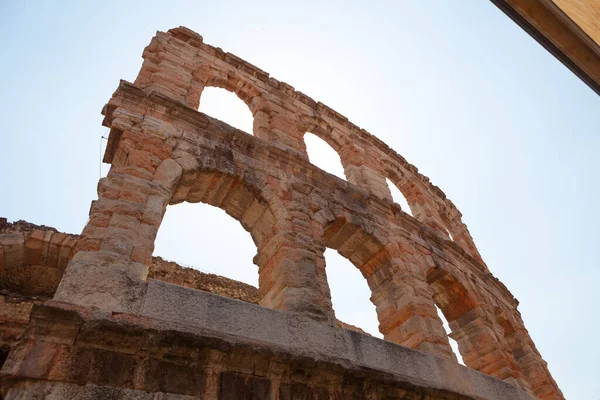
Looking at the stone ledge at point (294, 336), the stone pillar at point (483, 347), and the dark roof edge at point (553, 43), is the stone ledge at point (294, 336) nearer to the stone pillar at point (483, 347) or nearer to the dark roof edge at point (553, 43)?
the stone pillar at point (483, 347)

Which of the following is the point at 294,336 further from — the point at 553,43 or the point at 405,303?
the point at 553,43

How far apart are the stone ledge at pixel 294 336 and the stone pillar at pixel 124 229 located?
289 millimetres

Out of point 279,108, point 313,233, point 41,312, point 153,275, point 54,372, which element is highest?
point 279,108

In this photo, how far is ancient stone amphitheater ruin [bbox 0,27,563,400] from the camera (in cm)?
313

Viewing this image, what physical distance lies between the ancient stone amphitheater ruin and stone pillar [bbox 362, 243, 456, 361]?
0.02 m

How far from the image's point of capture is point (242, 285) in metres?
10.3

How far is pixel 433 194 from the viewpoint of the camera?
38.4 ft

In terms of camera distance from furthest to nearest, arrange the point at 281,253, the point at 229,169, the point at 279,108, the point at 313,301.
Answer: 1. the point at 279,108
2. the point at 229,169
3. the point at 281,253
4. the point at 313,301

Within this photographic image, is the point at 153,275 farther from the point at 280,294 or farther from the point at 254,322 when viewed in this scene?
the point at 254,322

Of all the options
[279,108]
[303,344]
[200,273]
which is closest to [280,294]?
[303,344]

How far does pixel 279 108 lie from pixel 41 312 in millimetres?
6474

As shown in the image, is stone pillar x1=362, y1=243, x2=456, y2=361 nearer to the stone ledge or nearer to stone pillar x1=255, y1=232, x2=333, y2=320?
the stone ledge

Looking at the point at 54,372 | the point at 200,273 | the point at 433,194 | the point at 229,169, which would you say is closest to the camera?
the point at 54,372

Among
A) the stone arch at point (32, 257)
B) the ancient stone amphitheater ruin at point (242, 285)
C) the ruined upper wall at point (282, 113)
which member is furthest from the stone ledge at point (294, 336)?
the stone arch at point (32, 257)
